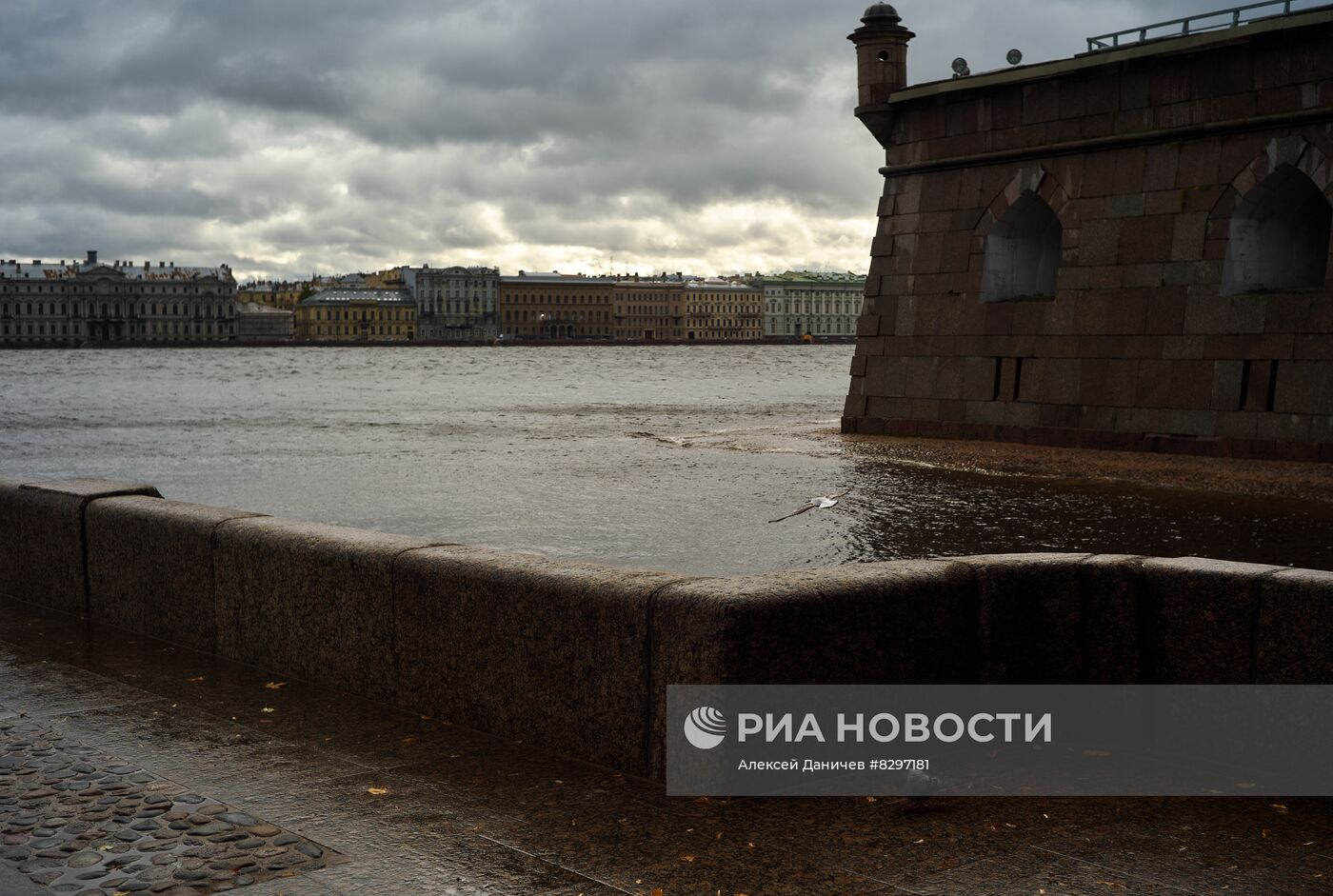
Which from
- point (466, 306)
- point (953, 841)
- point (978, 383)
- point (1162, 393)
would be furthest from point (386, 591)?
point (466, 306)

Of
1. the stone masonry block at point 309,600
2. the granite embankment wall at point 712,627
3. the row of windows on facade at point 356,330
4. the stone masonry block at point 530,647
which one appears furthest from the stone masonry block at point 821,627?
the row of windows on facade at point 356,330

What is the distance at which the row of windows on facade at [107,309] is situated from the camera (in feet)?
555

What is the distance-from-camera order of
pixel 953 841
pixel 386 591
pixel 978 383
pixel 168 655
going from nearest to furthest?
pixel 953 841
pixel 386 591
pixel 168 655
pixel 978 383

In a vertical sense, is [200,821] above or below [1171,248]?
below

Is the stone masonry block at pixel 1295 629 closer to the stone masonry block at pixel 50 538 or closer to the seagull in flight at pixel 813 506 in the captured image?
the stone masonry block at pixel 50 538

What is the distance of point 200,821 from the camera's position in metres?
3.64

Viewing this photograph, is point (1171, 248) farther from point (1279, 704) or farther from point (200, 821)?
point (200, 821)

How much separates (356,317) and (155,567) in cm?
19025

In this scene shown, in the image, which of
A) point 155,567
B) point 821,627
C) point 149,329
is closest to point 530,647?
point 821,627

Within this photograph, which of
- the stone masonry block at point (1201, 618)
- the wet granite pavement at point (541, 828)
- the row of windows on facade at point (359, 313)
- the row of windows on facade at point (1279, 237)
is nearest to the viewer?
the wet granite pavement at point (541, 828)

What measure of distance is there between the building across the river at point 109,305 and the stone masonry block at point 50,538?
573 feet

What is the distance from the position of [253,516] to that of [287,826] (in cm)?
238

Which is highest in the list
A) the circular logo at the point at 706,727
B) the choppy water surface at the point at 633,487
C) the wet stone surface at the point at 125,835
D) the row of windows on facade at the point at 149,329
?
the circular logo at the point at 706,727

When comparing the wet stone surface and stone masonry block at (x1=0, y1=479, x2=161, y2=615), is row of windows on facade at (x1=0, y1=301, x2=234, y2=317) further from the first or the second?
the wet stone surface
